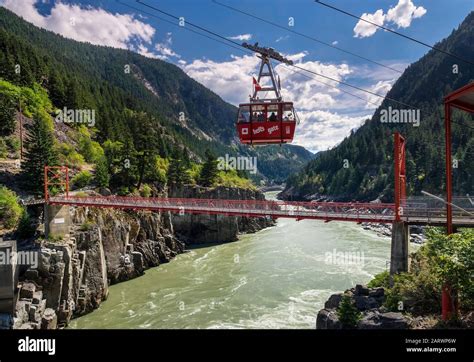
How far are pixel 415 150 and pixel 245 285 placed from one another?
257 feet

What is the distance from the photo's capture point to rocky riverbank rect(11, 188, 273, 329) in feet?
71.0

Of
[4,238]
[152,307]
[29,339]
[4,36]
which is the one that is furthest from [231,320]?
[4,36]

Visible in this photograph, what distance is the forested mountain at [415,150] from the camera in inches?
3009

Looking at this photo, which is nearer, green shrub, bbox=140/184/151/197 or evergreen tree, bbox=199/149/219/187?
green shrub, bbox=140/184/151/197

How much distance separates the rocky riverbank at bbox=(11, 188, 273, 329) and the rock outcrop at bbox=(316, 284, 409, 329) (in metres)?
15.9

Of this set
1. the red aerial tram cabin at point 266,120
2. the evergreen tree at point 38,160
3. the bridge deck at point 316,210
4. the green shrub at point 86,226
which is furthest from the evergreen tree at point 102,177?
the red aerial tram cabin at point 266,120

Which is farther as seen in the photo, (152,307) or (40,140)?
(40,140)

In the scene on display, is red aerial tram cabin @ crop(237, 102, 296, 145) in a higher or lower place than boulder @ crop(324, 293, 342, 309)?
higher

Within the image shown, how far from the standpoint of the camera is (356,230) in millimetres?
57281

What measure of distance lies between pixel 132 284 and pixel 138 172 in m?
18.1

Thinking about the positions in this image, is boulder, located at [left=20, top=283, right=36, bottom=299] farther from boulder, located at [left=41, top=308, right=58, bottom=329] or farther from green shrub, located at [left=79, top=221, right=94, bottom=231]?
green shrub, located at [left=79, top=221, right=94, bottom=231]

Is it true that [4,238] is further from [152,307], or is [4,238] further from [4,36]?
[4,36]

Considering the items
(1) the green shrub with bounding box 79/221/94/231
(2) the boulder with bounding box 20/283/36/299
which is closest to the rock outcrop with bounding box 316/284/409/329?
(2) the boulder with bounding box 20/283/36/299

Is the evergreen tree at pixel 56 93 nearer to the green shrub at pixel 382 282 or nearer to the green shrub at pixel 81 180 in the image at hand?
the green shrub at pixel 81 180
